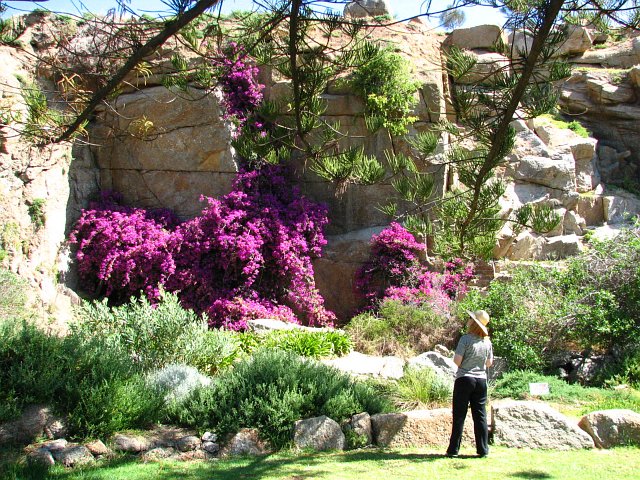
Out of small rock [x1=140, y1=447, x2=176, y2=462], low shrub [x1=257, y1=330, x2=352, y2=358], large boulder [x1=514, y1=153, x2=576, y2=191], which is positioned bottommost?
small rock [x1=140, y1=447, x2=176, y2=462]

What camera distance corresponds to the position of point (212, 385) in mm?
6801

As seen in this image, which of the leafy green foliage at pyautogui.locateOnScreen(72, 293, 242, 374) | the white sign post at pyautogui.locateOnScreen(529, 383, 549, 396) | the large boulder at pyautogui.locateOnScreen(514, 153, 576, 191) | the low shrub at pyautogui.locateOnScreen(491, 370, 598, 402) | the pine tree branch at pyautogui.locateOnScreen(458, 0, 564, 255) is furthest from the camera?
the large boulder at pyautogui.locateOnScreen(514, 153, 576, 191)

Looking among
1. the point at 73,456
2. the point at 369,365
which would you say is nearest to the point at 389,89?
the point at 369,365

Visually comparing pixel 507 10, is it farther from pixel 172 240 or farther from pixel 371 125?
pixel 172 240

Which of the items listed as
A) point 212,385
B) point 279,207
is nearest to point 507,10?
point 212,385

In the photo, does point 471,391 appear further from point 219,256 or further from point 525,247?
point 525,247

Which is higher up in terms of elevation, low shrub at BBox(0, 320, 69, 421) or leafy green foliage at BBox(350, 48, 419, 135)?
leafy green foliage at BBox(350, 48, 419, 135)

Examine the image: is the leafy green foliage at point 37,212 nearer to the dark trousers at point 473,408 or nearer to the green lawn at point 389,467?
the green lawn at point 389,467

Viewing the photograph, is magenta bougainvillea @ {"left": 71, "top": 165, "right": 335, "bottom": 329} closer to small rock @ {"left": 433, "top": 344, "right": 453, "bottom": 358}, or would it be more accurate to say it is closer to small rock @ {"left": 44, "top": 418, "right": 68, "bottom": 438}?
small rock @ {"left": 433, "top": 344, "right": 453, "bottom": 358}

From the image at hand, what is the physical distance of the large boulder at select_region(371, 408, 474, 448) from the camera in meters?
6.53

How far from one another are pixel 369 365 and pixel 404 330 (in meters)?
1.62

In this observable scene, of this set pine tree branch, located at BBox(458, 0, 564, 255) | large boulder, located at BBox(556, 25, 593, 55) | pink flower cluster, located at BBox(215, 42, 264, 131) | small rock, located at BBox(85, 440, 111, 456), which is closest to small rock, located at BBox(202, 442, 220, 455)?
small rock, located at BBox(85, 440, 111, 456)

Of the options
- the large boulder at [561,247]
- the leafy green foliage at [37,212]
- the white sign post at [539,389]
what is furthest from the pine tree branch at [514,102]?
the large boulder at [561,247]

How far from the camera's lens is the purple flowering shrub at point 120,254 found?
11758 mm
